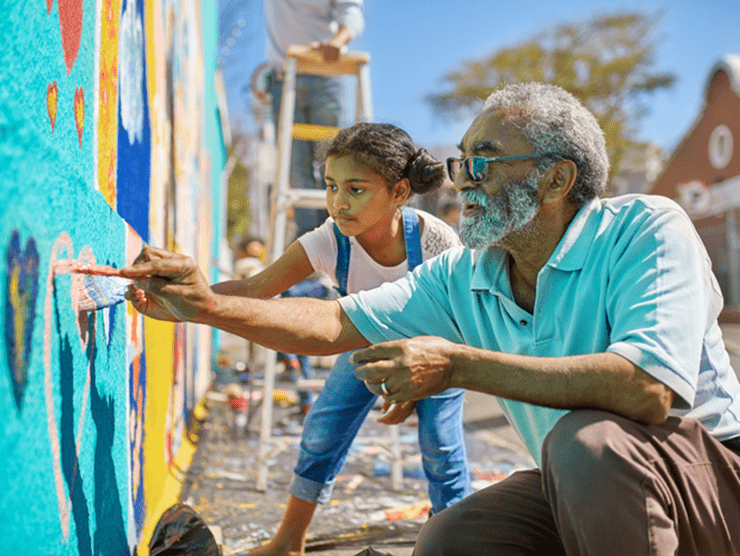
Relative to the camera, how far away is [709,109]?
18734mm

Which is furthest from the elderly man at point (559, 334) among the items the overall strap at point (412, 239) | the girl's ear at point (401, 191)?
the girl's ear at point (401, 191)

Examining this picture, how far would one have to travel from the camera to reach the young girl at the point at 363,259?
2.29 m

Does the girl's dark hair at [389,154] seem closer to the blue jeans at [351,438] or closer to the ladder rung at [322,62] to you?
the blue jeans at [351,438]

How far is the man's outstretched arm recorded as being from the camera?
124 cm

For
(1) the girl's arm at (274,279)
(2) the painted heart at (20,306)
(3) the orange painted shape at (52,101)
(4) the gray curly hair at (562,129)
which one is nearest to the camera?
(2) the painted heart at (20,306)

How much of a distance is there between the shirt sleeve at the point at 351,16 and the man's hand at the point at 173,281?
110 inches

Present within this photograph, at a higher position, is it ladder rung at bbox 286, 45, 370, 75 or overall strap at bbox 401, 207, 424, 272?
ladder rung at bbox 286, 45, 370, 75

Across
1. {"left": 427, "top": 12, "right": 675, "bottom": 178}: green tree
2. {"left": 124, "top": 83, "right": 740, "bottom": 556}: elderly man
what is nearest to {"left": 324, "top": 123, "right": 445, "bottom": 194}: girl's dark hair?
{"left": 124, "top": 83, "right": 740, "bottom": 556}: elderly man

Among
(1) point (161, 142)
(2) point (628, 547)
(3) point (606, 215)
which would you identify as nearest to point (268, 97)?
(1) point (161, 142)

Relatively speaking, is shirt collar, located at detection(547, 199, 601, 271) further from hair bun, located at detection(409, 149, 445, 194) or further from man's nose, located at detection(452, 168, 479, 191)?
hair bun, located at detection(409, 149, 445, 194)

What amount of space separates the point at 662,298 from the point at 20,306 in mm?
1201

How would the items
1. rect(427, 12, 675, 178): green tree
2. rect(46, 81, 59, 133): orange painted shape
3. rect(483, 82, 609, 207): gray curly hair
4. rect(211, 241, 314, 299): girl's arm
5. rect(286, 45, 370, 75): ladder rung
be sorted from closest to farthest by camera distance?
1. rect(46, 81, 59, 133): orange painted shape
2. rect(483, 82, 609, 207): gray curly hair
3. rect(211, 241, 314, 299): girl's arm
4. rect(286, 45, 370, 75): ladder rung
5. rect(427, 12, 675, 178): green tree

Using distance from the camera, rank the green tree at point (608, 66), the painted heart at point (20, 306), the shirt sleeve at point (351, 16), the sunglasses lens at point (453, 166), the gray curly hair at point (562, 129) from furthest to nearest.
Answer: the green tree at point (608, 66)
the shirt sleeve at point (351, 16)
the sunglasses lens at point (453, 166)
the gray curly hair at point (562, 129)
the painted heart at point (20, 306)

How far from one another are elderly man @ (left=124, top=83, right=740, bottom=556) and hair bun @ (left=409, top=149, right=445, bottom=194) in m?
0.54
